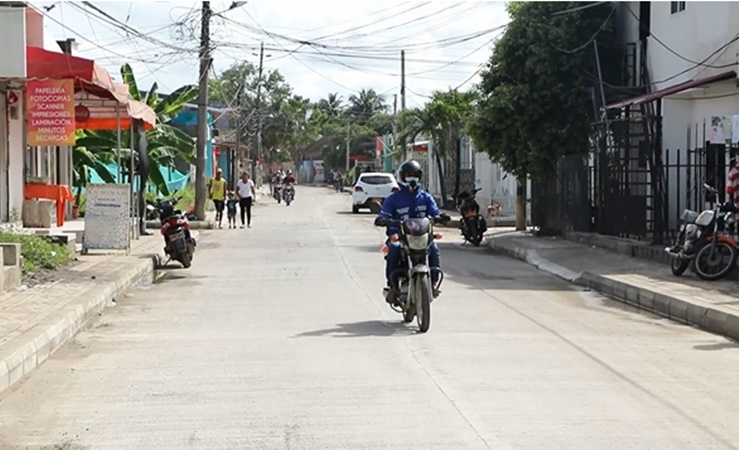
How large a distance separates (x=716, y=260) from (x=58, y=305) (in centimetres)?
938

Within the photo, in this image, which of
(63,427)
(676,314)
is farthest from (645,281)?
(63,427)

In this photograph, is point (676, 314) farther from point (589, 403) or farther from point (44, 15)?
point (44, 15)

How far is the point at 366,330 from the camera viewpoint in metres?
11.5

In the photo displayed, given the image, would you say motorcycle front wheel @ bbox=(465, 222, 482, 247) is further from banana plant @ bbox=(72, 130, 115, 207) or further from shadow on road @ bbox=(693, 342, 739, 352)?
shadow on road @ bbox=(693, 342, 739, 352)

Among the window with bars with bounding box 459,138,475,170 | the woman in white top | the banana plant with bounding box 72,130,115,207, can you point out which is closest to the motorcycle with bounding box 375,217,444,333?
the woman in white top

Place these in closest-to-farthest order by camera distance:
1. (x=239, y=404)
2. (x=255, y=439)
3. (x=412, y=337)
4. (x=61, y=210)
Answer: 1. (x=255, y=439)
2. (x=239, y=404)
3. (x=412, y=337)
4. (x=61, y=210)

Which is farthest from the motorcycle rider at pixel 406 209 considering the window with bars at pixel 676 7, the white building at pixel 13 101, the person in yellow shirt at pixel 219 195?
the person in yellow shirt at pixel 219 195

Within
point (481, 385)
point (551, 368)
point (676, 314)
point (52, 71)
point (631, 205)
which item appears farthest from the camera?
point (631, 205)

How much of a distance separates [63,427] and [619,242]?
15.2 metres

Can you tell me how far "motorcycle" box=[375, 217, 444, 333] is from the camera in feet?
36.8

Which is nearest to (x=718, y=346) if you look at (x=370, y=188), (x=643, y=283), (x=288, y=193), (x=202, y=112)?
(x=643, y=283)

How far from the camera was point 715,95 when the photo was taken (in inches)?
837

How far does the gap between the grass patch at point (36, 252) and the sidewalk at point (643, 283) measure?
8.54 m

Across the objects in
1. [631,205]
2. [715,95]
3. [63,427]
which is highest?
[715,95]
